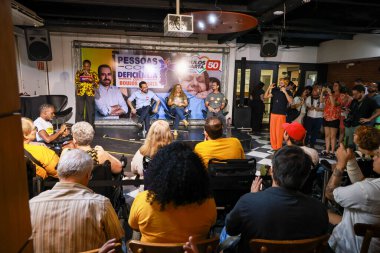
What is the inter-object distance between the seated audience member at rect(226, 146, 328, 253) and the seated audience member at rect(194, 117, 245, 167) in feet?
3.41

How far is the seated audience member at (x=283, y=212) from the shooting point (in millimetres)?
1263

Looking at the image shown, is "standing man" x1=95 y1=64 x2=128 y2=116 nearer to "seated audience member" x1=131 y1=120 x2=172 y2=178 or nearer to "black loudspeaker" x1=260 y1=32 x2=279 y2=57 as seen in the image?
"black loudspeaker" x1=260 y1=32 x2=279 y2=57

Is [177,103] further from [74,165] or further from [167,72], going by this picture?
[74,165]

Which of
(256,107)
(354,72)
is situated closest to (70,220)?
(256,107)

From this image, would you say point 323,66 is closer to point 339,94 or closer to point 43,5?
point 339,94

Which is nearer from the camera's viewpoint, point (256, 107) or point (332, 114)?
point (332, 114)

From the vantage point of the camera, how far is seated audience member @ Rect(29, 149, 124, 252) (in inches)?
49.6

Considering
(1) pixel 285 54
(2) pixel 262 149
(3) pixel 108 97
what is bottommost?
(2) pixel 262 149

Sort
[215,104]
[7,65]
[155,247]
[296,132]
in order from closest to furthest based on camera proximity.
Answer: [7,65] < [155,247] < [296,132] < [215,104]

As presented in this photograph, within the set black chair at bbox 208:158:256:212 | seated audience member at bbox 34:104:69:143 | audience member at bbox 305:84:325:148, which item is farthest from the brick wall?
seated audience member at bbox 34:104:69:143

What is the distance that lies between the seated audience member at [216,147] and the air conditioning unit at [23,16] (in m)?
4.35

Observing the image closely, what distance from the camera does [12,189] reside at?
66cm

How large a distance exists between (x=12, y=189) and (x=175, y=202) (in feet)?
2.48

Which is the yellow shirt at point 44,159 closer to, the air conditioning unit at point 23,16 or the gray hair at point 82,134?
the gray hair at point 82,134
